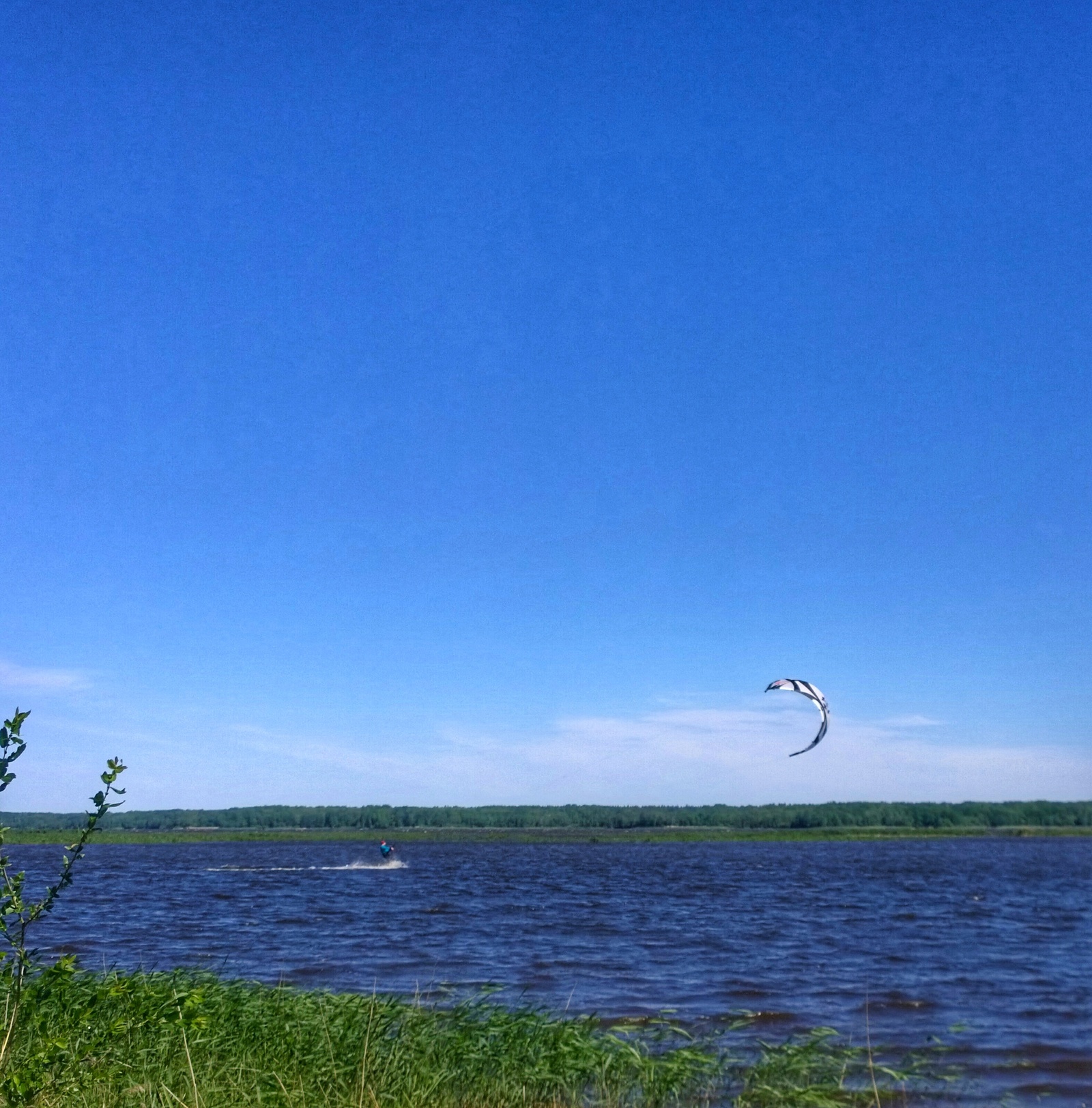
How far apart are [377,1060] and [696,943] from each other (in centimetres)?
1856

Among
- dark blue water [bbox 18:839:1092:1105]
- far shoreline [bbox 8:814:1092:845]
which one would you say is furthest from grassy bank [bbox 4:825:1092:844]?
dark blue water [bbox 18:839:1092:1105]

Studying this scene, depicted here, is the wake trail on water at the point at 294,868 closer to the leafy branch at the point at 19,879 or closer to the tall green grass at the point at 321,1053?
the tall green grass at the point at 321,1053

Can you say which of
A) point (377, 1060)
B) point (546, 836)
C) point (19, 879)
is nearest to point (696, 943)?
point (377, 1060)

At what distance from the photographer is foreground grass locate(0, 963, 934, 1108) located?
8617 mm

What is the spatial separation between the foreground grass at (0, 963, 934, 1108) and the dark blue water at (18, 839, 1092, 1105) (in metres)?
3.12

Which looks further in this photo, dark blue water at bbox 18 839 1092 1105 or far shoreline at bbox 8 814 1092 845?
far shoreline at bbox 8 814 1092 845

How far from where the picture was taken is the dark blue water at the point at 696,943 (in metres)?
17.6

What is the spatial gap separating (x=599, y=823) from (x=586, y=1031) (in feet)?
596

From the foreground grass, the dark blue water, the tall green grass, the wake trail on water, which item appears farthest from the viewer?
the wake trail on water

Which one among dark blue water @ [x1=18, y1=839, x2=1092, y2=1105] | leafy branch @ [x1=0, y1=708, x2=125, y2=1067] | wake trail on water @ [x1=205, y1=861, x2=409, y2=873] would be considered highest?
leafy branch @ [x1=0, y1=708, x2=125, y2=1067]

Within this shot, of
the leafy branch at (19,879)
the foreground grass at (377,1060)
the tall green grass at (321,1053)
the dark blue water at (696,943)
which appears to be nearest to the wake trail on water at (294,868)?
the dark blue water at (696,943)

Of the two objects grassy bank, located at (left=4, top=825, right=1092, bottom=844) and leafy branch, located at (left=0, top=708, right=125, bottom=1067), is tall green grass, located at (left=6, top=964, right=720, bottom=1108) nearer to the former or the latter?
leafy branch, located at (left=0, top=708, right=125, bottom=1067)

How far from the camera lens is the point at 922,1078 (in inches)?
496

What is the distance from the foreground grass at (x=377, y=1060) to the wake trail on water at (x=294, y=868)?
63.4 metres
